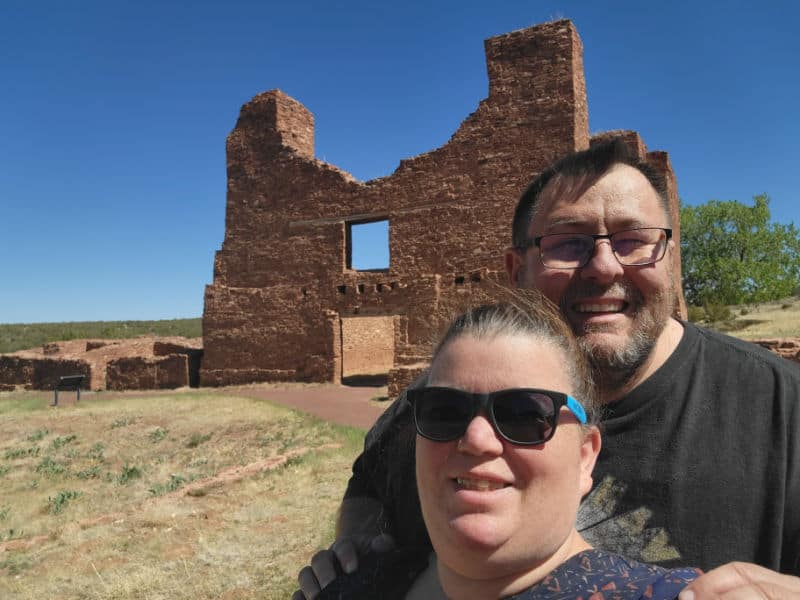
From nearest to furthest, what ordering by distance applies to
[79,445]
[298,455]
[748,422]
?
1. [748,422]
2. [298,455]
3. [79,445]

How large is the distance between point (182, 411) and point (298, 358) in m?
4.35

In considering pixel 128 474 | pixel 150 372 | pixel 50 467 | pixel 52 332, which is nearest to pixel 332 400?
pixel 128 474

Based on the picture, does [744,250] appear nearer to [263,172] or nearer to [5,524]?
[263,172]

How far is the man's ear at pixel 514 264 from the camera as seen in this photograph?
79.4 inches

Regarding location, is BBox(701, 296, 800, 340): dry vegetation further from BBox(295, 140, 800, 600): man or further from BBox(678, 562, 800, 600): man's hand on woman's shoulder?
BBox(678, 562, 800, 600): man's hand on woman's shoulder

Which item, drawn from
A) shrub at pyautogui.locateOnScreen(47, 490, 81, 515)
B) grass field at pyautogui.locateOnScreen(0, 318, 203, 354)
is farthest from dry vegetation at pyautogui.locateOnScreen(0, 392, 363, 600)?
grass field at pyautogui.locateOnScreen(0, 318, 203, 354)

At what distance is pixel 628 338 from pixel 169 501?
682 cm

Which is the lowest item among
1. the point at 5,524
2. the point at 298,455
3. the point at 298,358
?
the point at 5,524

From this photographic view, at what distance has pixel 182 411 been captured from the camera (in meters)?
13.0

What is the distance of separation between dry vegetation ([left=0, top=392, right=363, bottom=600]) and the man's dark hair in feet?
12.9

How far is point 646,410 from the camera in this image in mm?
1646

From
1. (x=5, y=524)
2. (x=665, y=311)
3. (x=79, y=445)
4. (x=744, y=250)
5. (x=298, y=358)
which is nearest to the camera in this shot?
(x=665, y=311)

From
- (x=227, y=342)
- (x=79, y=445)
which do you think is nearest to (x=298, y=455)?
(x=79, y=445)

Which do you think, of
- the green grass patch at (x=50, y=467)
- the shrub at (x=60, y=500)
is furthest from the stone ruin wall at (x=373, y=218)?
the shrub at (x=60, y=500)
